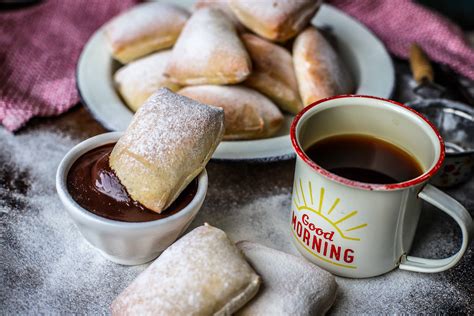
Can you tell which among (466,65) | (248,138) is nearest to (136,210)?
(248,138)

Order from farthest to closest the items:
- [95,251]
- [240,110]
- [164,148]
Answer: [240,110] → [95,251] → [164,148]

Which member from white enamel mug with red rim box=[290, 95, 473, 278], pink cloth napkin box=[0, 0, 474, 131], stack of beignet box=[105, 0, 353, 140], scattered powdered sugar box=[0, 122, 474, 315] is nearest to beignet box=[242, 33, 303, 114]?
stack of beignet box=[105, 0, 353, 140]

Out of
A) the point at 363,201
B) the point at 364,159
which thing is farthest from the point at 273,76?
the point at 363,201

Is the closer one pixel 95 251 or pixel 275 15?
pixel 95 251

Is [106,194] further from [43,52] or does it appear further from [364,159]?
[43,52]

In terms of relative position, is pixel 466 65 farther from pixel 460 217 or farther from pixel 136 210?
pixel 136 210

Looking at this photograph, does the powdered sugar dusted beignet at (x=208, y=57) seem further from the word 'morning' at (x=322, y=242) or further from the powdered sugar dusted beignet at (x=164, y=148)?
the word 'morning' at (x=322, y=242)
